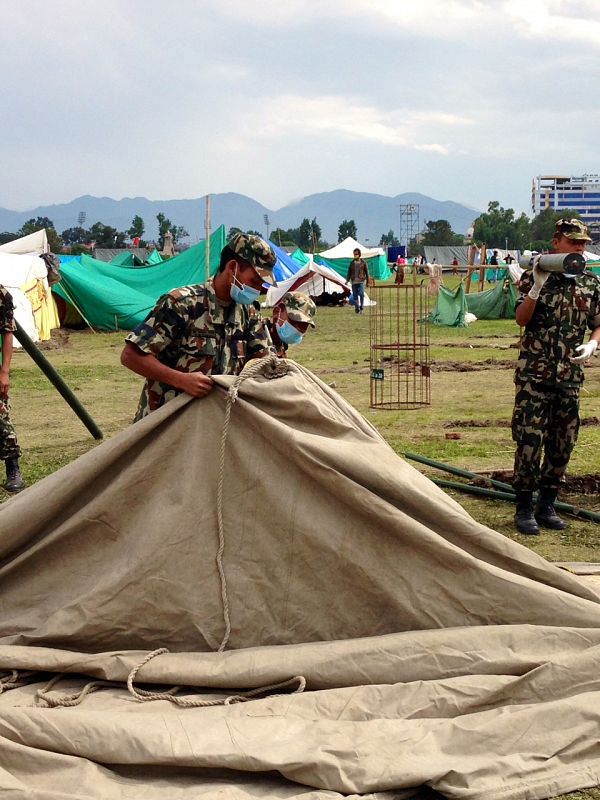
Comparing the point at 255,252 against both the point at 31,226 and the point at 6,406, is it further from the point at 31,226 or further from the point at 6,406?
the point at 31,226

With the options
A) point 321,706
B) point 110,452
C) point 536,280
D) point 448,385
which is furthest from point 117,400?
point 321,706

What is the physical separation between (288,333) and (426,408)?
18.5 feet

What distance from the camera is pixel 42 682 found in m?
3.67

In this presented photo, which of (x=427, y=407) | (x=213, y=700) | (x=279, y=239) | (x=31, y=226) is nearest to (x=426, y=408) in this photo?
(x=427, y=407)

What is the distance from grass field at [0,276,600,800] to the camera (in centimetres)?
696

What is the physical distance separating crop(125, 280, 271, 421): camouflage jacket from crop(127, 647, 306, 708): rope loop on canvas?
→ 1406 mm

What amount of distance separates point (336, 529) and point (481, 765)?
103cm

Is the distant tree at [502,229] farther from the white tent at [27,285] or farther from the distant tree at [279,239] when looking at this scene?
the white tent at [27,285]

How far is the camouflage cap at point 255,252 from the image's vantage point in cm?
451

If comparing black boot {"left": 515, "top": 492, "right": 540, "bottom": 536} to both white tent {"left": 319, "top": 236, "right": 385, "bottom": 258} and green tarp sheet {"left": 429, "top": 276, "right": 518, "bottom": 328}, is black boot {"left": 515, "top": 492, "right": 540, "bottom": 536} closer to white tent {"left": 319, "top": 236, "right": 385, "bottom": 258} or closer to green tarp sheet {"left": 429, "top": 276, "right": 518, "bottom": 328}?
green tarp sheet {"left": 429, "top": 276, "right": 518, "bottom": 328}

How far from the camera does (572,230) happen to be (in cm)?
599

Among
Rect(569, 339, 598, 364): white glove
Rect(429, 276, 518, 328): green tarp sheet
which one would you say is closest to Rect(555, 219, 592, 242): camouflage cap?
Rect(569, 339, 598, 364): white glove

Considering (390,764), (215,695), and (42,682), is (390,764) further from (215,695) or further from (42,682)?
(42,682)

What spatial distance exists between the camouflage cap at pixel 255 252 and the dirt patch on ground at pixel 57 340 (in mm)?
15176
